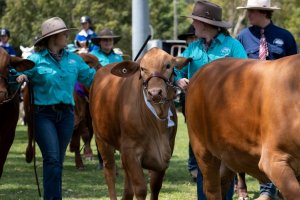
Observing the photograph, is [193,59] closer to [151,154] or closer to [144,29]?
[151,154]

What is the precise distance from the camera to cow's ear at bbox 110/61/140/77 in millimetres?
8852

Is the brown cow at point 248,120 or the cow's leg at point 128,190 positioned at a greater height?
the brown cow at point 248,120

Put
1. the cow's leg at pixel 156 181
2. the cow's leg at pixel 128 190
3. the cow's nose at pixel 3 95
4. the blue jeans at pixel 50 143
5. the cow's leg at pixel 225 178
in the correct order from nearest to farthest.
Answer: the cow's leg at pixel 225 178, the blue jeans at pixel 50 143, the cow's nose at pixel 3 95, the cow's leg at pixel 156 181, the cow's leg at pixel 128 190

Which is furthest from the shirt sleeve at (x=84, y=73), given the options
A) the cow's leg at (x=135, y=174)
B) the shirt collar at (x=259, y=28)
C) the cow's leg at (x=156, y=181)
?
the shirt collar at (x=259, y=28)

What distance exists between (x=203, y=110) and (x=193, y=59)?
1176mm

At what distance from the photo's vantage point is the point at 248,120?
655 cm

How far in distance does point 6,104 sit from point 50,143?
109 centimetres

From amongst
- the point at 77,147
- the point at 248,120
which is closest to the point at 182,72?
the point at 248,120

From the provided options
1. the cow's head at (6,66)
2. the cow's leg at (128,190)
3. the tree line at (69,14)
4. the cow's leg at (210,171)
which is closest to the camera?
the cow's leg at (210,171)

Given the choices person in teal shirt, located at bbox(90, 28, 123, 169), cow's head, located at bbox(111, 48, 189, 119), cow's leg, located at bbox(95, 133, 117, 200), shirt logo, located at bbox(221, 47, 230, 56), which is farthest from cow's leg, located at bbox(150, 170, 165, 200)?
person in teal shirt, located at bbox(90, 28, 123, 169)

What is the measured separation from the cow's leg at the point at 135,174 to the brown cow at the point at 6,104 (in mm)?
1439

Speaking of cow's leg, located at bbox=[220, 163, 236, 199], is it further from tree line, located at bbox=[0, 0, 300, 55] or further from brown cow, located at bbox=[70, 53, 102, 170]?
tree line, located at bbox=[0, 0, 300, 55]

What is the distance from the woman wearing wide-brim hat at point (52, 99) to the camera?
8.69 m

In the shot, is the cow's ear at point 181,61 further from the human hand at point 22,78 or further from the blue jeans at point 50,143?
the human hand at point 22,78
